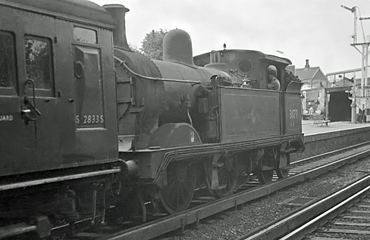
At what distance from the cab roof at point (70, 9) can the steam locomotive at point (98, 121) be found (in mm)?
13

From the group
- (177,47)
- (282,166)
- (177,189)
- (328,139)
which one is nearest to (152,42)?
(328,139)

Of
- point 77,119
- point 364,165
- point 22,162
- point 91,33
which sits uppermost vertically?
point 91,33

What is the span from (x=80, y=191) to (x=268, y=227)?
2.81 meters

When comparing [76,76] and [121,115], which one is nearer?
[76,76]

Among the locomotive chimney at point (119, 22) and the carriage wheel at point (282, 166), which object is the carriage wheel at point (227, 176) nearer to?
the carriage wheel at point (282, 166)

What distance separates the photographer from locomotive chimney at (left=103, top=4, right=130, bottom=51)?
6.70 m

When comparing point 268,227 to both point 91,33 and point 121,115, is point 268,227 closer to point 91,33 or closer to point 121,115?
point 121,115

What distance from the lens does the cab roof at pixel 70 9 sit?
4.61 m

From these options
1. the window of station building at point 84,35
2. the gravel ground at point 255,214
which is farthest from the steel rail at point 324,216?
the window of station building at point 84,35

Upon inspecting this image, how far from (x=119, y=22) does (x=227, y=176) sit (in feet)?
13.0

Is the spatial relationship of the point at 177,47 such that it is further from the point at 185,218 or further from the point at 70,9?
the point at 70,9

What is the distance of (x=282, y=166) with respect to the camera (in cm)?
1135

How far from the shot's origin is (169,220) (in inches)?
258

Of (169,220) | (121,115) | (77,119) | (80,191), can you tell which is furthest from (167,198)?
(77,119)
